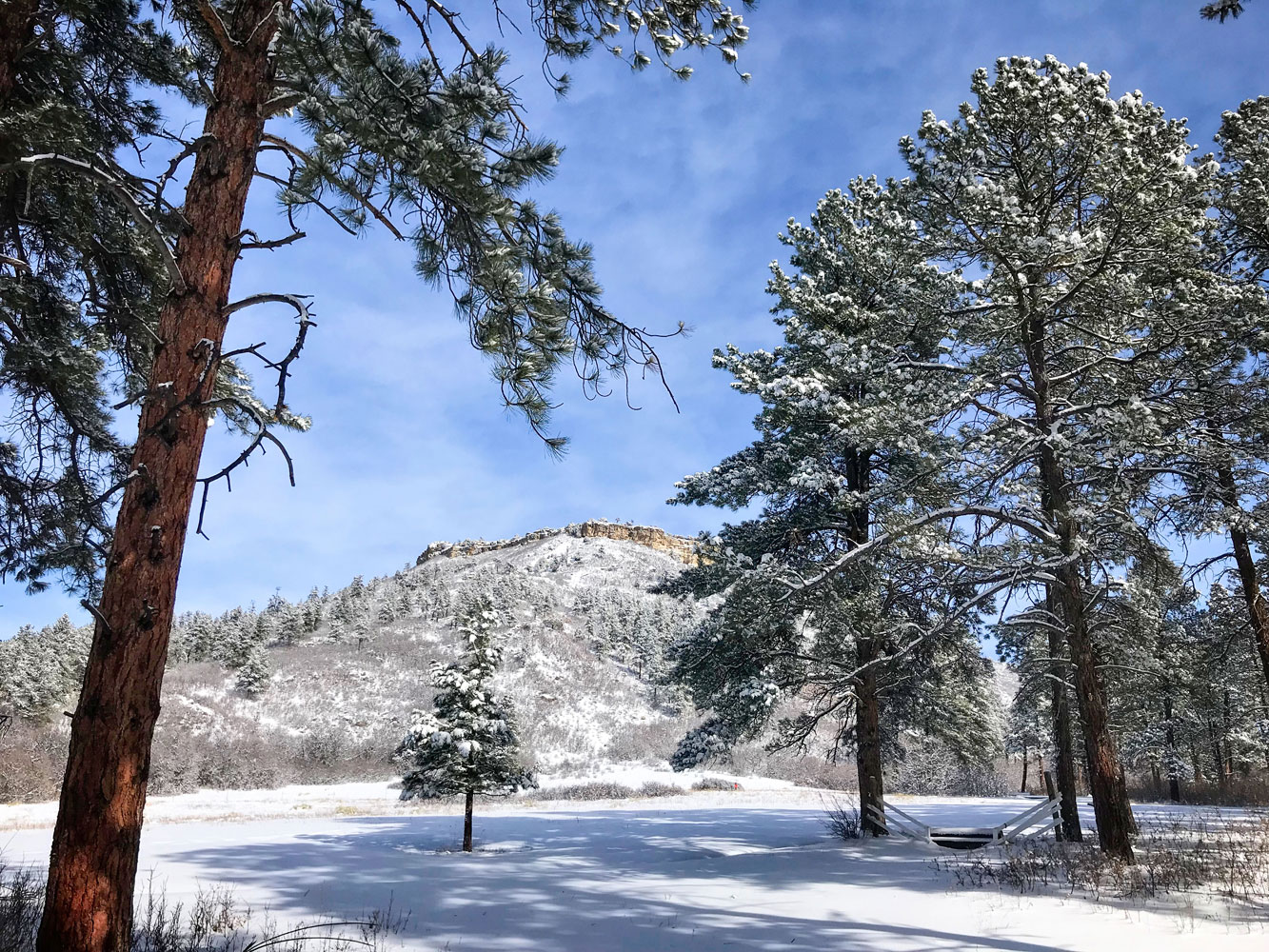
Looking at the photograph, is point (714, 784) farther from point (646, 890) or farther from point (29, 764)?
point (29, 764)

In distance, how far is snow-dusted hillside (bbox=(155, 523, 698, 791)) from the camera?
4197 centimetres

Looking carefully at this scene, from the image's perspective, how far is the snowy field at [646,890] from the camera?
5.99m

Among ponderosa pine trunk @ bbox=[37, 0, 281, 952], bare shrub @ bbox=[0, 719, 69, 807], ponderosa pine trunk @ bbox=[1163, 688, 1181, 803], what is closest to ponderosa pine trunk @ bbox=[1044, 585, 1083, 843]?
ponderosa pine trunk @ bbox=[37, 0, 281, 952]

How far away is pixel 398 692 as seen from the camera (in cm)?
5262

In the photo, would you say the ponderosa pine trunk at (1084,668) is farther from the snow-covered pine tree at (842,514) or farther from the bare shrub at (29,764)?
the bare shrub at (29,764)

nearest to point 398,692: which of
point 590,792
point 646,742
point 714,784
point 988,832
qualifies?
point 646,742

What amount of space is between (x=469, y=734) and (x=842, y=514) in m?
10.4

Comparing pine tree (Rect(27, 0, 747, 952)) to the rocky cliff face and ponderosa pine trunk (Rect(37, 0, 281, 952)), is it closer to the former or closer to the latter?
ponderosa pine trunk (Rect(37, 0, 281, 952))

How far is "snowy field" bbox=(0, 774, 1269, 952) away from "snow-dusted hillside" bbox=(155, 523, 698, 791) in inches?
460

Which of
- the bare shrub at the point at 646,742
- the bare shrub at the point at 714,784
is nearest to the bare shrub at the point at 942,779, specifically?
the bare shrub at the point at 714,784

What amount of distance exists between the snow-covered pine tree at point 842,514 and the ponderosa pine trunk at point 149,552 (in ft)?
25.3

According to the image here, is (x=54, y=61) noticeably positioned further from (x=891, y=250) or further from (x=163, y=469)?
(x=891, y=250)

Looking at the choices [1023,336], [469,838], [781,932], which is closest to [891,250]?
[1023,336]

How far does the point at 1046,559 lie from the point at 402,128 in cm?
898
